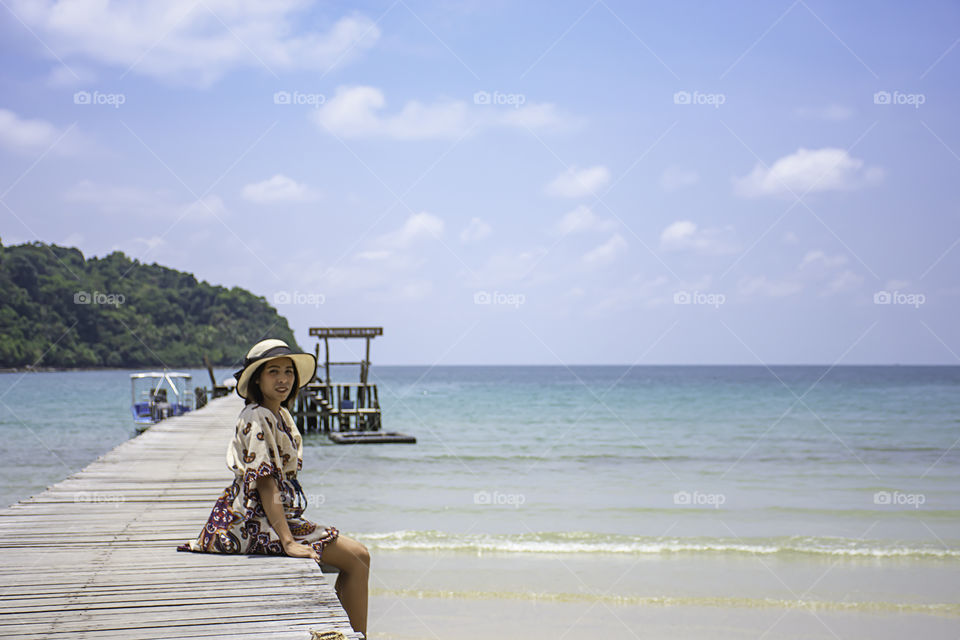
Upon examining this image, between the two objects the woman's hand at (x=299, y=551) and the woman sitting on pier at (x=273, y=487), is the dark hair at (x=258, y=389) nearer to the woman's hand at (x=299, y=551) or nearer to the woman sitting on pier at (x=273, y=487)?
the woman sitting on pier at (x=273, y=487)

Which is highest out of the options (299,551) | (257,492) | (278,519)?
(257,492)

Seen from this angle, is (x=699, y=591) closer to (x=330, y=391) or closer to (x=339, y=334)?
(x=339, y=334)

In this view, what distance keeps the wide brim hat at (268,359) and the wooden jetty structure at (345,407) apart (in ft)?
57.8

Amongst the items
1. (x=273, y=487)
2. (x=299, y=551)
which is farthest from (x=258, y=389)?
(x=299, y=551)

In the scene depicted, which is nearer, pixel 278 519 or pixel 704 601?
pixel 278 519

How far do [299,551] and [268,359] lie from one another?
3.47 ft

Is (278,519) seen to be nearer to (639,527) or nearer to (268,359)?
(268,359)

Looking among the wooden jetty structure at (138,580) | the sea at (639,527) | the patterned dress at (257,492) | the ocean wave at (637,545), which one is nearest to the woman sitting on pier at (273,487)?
the patterned dress at (257,492)

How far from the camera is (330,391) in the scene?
25609mm

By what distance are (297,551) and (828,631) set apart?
503 centimetres

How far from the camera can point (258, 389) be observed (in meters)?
4.42

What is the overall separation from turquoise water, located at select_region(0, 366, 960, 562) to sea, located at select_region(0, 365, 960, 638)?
6 cm

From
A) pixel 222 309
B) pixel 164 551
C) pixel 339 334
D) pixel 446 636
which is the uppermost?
pixel 222 309

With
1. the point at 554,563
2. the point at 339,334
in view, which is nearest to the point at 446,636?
the point at 554,563
